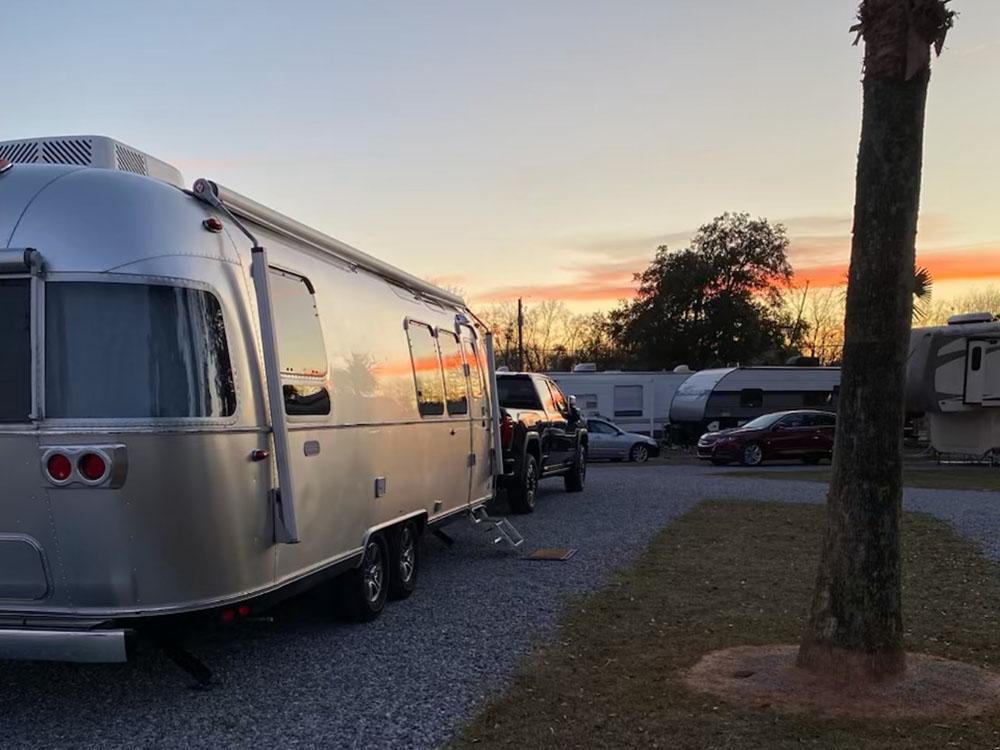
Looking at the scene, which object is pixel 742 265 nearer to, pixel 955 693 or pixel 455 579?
pixel 455 579

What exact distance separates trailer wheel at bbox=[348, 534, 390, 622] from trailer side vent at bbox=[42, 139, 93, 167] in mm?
3071

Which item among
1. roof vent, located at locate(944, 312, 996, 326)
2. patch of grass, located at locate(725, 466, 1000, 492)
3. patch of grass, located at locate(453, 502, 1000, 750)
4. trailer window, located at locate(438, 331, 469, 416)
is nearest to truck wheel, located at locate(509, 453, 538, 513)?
patch of grass, located at locate(453, 502, 1000, 750)

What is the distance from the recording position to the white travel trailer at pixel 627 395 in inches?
1185

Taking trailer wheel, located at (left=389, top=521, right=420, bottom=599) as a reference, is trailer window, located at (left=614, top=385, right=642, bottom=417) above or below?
above

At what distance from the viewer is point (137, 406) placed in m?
4.54

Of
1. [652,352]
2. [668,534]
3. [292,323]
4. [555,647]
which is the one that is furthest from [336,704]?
[652,352]

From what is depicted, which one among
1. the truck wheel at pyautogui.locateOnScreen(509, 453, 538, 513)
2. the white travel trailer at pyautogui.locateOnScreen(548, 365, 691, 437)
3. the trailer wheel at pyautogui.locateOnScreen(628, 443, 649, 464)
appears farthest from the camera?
the white travel trailer at pyautogui.locateOnScreen(548, 365, 691, 437)

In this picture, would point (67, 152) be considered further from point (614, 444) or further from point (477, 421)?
point (614, 444)

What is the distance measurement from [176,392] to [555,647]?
3.03m

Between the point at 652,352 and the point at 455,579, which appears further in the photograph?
the point at 652,352

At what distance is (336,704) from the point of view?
5.11 meters

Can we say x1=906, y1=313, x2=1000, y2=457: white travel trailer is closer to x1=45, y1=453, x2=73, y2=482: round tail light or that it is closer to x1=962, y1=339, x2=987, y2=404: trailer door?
x1=962, y1=339, x2=987, y2=404: trailer door

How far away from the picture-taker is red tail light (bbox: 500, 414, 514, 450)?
12234mm

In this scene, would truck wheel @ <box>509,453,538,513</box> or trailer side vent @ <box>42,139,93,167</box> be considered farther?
truck wheel @ <box>509,453,538,513</box>
